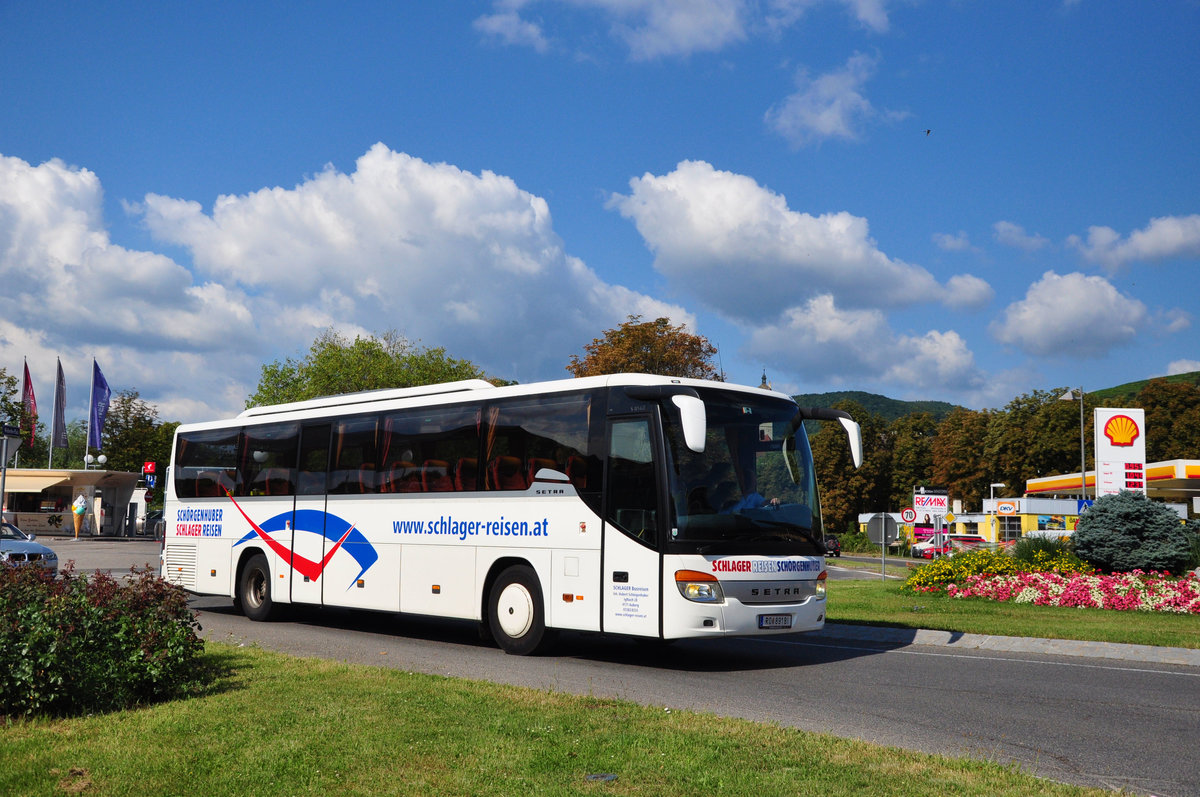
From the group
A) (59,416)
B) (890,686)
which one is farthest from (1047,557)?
(59,416)

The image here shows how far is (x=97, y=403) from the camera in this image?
187ft

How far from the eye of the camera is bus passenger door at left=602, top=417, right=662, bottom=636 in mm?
11547

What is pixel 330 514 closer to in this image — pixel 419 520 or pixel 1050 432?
pixel 419 520

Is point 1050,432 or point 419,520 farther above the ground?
point 1050,432

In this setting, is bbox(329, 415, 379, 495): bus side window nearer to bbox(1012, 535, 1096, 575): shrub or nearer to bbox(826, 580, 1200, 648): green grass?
bbox(826, 580, 1200, 648): green grass

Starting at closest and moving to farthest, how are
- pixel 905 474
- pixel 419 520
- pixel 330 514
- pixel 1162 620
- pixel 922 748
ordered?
pixel 922 748, pixel 419 520, pixel 330 514, pixel 1162 620, pixel 905 474

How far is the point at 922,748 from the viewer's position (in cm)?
749

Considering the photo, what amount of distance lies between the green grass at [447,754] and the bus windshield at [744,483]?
3.33 metres

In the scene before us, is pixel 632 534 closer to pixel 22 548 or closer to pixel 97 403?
pixel 22 548

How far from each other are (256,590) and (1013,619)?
12.7m

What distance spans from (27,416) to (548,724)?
59404mm

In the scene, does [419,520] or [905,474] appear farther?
[905,474]

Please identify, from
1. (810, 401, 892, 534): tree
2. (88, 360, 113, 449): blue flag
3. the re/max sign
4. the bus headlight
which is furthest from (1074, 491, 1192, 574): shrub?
(810, 401, 892, 534): tree

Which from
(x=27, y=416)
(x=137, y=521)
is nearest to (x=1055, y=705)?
(x=137, y=521)
